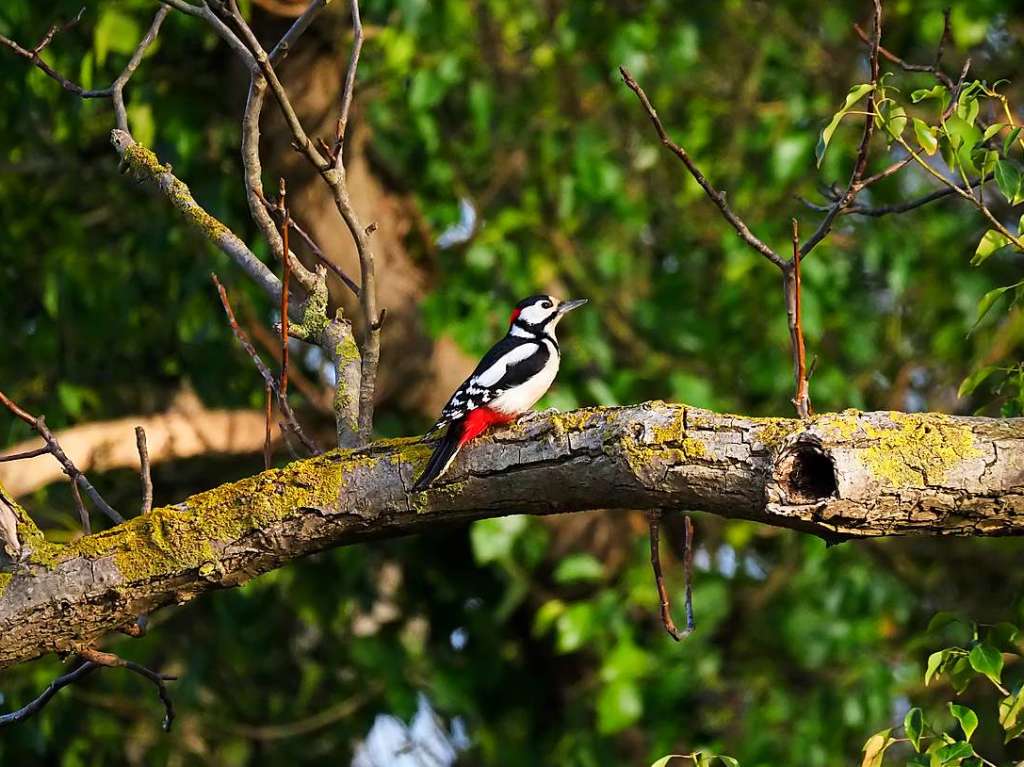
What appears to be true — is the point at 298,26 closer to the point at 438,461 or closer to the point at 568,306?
the point at 438,461

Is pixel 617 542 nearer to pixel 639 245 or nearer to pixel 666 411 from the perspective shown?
pixel 639 245

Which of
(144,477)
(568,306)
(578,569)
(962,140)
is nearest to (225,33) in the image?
(144,477)

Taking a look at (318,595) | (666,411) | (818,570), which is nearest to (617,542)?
(818,570)

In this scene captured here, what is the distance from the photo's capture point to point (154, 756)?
6.79 meters

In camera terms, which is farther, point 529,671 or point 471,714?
point 529,671

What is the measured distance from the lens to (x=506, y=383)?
3.88 metres

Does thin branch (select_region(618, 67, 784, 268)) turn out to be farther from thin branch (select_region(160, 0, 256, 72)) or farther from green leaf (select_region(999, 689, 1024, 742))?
green leaf (select_region(999, 689, 1024, 742))

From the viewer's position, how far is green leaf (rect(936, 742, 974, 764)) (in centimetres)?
244

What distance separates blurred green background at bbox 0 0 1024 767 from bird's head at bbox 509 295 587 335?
0.64m

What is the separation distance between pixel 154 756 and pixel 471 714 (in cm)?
150

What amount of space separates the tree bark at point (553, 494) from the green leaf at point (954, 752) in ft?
1.15

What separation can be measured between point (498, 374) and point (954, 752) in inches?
71.1

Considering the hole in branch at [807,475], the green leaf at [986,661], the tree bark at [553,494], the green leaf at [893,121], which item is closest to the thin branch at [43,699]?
the tree bark at [553,494]

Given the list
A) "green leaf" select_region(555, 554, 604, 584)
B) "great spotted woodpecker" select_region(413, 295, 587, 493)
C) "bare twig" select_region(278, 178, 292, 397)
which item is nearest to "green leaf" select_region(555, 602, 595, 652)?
"green leaf" select_region(555, 554, 604, 584)
